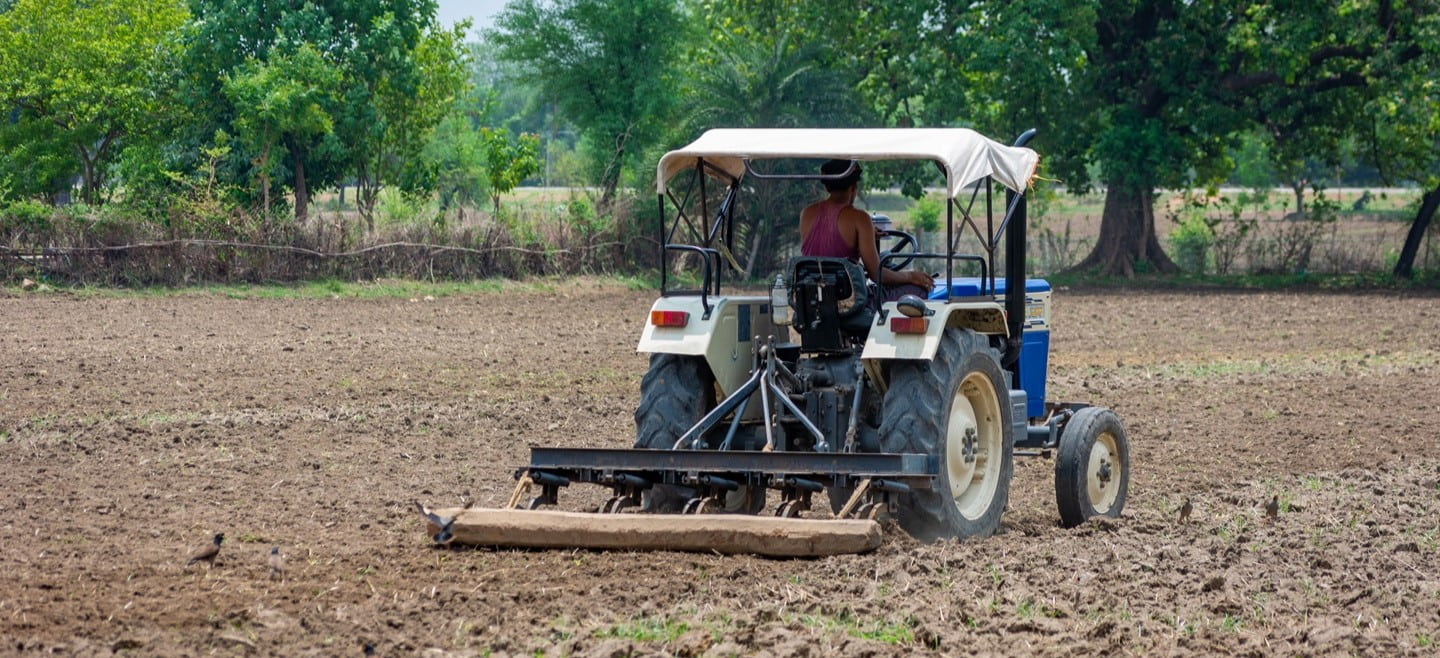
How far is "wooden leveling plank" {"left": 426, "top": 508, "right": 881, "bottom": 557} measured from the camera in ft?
23.4

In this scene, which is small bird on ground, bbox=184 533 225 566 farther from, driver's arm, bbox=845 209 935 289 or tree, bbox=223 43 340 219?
tree, bbox=223 43 340 219

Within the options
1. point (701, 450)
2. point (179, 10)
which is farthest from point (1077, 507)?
point (179, 10)

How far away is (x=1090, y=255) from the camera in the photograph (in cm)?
3350

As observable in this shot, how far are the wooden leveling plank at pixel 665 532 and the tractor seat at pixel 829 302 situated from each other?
4.04 feet

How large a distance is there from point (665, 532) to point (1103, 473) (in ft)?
9.64

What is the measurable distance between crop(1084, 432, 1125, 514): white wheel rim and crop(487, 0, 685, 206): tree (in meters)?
29.1

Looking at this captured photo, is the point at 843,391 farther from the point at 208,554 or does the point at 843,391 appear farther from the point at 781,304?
the point at 208,554

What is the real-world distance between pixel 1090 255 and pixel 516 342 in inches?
700

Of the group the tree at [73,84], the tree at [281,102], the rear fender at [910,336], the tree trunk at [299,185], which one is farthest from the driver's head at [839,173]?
the tree at [73,84]

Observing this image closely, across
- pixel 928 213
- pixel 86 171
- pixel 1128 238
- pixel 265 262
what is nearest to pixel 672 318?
pixel 265 262

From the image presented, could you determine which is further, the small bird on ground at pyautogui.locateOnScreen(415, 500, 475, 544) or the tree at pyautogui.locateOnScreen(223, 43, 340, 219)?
the tree at pyautogui.locateOnScreen(223, 43, 340, 219)

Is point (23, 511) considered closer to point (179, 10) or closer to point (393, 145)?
point (393, 145)

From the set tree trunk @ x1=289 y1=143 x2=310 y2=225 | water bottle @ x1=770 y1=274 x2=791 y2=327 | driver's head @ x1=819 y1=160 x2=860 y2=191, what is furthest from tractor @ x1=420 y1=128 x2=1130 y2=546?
tree trunk @ x1=289 y1=143 x2=310 y2=225

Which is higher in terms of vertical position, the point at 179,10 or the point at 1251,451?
the point at 179,10
